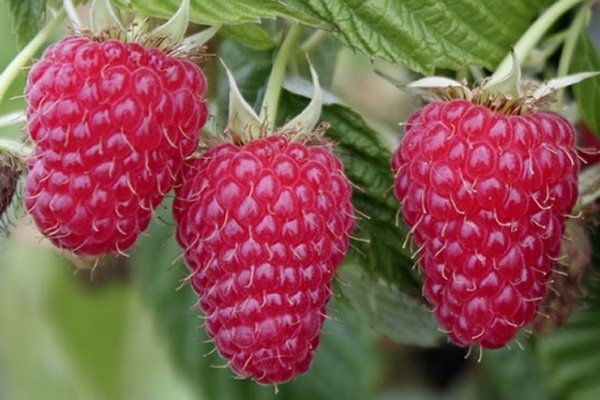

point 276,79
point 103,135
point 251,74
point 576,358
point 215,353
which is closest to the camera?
point 103,135

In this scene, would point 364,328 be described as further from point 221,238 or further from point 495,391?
point 221,238

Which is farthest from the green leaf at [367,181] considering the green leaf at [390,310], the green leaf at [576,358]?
the green leaf at [576,358]

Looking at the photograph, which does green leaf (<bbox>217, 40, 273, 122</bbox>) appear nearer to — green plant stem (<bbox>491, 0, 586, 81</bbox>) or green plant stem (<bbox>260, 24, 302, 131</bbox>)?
green plant stem (<bbox>260, 24, 302, 131</bbox>)

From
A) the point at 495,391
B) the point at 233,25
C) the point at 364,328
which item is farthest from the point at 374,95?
the point at 233,25

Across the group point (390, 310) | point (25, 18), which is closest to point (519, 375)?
point (390, 310)

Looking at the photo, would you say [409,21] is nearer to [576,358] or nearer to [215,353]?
[576,358]
